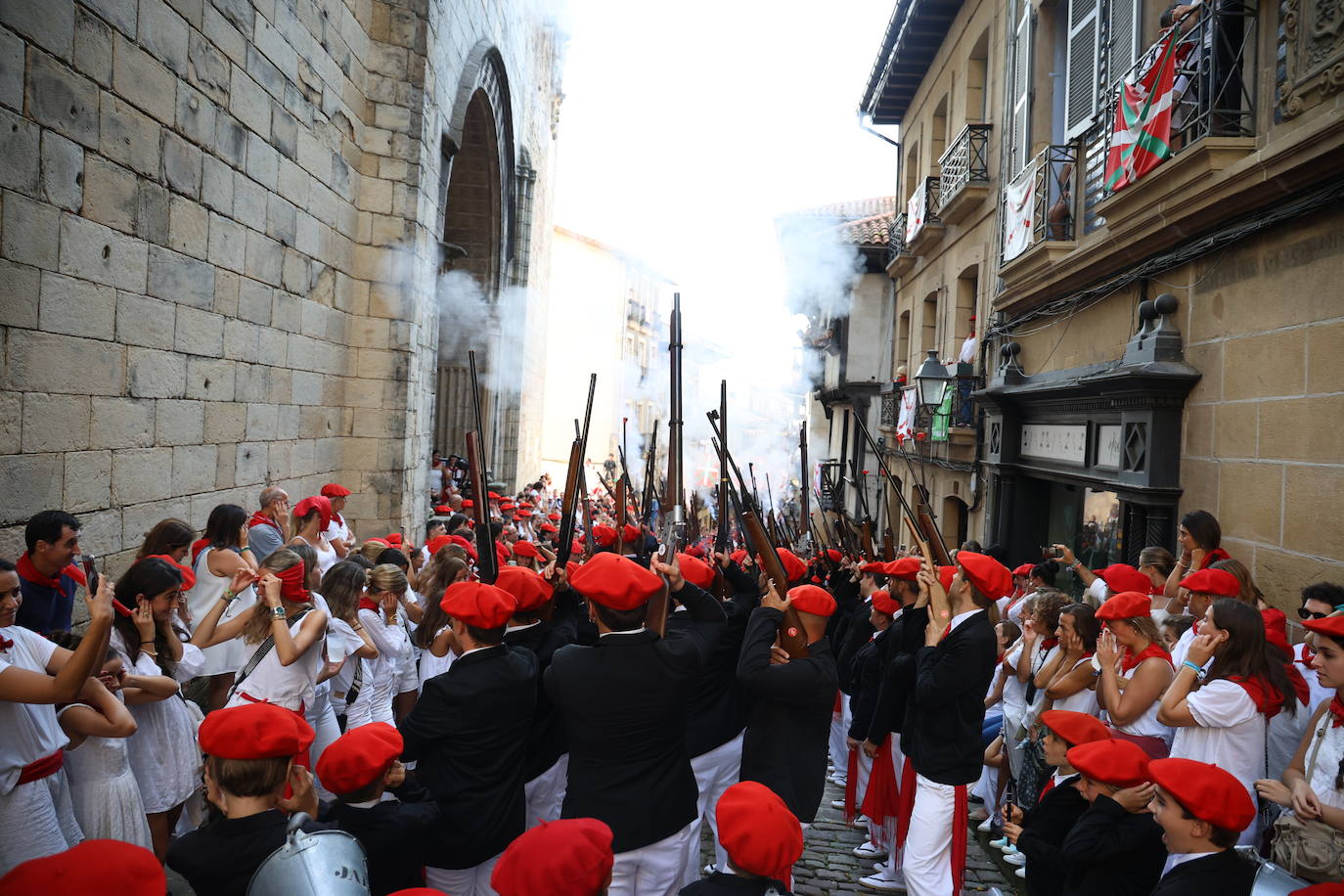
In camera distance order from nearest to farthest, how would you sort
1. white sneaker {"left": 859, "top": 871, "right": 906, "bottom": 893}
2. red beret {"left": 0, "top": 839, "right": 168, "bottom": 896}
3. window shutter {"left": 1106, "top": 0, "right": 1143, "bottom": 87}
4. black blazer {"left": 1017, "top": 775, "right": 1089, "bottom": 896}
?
red beret {"left": 0, "top": 839, "right": 168, "bottom": 896} → black blazer {"left": 1017, "top": 775, "right": 1089, "bottom": 896} → white sneaker {"left": 859, "top": 871, "right": 906, "bottom": 893} → window shutter {"left": 1106, "top": 0, "right": 1143, "bottom": 87}

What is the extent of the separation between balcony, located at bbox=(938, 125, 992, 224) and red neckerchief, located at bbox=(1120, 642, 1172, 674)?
31.1 feet

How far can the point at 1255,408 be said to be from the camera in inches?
247

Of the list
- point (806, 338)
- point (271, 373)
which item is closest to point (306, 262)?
point (271, 373)

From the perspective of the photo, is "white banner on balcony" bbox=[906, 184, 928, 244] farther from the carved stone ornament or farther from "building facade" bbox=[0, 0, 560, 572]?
the carved stone ornament

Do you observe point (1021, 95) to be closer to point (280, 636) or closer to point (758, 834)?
point (280, 636)

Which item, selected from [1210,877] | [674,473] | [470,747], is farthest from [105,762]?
[1210,877]

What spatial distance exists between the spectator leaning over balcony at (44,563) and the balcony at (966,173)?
11494 millimetres

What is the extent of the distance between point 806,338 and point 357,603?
2459 cm

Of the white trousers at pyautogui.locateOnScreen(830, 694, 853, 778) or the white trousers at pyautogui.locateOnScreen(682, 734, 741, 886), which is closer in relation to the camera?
the white trousers at pyautogui.locateOnScreen(682, 734, 741, 886)

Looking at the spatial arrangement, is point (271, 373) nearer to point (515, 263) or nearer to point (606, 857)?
point (606, 857)

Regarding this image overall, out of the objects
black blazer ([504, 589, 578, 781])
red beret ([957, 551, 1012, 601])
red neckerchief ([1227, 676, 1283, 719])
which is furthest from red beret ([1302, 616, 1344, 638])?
black blazer ([504, 589, 578, 781])

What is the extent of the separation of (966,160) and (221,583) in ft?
38.7

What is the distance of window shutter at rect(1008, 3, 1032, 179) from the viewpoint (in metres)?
11.0

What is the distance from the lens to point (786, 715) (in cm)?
418
